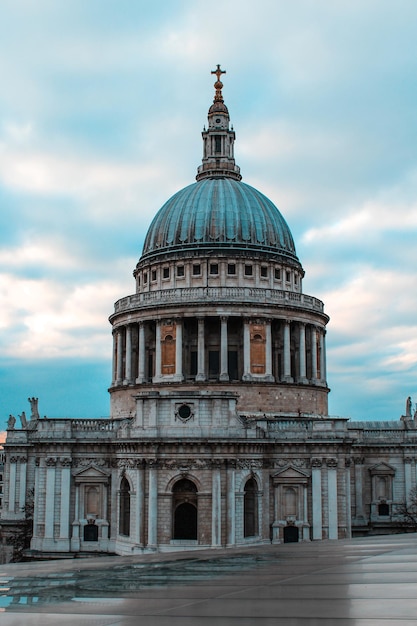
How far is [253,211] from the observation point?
76812mm

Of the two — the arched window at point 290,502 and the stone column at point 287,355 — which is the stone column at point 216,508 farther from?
the stone column at point 287,355

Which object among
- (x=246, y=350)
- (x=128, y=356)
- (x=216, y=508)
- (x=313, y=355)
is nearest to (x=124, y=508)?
(x=216, y=508)

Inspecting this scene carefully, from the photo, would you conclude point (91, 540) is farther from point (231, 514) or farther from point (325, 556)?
point (325, 556)

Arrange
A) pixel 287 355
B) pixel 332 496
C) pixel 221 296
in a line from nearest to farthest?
1. pixel 332 496
2. pixel 221 296
3. pixel 287 355

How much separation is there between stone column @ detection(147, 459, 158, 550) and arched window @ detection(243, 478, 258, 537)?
6472 mm

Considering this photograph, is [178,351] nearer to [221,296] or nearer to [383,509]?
[221,296]

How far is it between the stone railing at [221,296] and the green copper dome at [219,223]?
5.40 m

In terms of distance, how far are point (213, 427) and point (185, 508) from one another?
582 centimetres

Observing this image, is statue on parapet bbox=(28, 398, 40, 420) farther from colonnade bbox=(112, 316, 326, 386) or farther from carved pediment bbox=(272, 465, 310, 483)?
carved pediment bbox=(272, 465, 310, 483)

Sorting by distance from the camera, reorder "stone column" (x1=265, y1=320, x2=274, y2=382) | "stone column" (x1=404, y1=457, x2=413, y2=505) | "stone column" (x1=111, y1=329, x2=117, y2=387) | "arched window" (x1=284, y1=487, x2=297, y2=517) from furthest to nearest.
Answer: "stone column" (x1=111, y1=329, x2=117, y2=387), "stone column" (x1=265, y1=320, x2=274, y2=382), "stone column" (x1=404, y1=457, x2=413, y2=505), "arched window" (x1=284, y1=487, x2=297, y2=517)

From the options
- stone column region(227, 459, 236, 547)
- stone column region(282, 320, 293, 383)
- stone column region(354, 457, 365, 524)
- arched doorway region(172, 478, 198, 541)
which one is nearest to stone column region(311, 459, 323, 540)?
stone column region(227, 459, 236, 547)

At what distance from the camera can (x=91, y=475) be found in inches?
2238

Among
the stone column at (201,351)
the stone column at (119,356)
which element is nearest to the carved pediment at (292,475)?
the stone column at (201,351)

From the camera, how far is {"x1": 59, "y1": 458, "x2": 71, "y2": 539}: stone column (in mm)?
55781
